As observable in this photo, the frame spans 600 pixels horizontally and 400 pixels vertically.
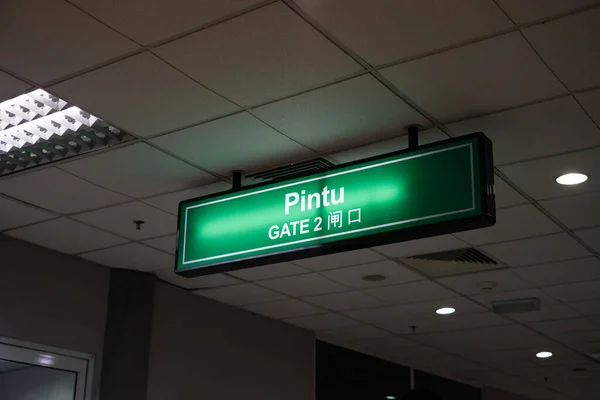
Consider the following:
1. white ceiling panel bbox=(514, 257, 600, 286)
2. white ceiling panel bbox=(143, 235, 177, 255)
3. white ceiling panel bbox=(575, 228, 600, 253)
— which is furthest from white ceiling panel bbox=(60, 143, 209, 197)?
white ceiling panel bbox=(514, 257, 600, 286)

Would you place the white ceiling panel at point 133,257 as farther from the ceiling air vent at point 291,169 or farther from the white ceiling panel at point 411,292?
the white ceiling panel at point 411,292

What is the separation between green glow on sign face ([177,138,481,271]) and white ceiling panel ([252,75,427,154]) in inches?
13.2

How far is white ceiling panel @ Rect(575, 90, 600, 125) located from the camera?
3627 millimetres

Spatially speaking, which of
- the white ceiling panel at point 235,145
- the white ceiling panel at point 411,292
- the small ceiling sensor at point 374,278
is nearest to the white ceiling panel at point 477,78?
the white ceiling panel at point 235,145

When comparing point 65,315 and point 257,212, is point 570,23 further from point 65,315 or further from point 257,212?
point 65,315

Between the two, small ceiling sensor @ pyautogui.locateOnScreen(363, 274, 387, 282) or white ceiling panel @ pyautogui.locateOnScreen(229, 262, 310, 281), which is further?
small ceiling sensor @ pyautogui.locateOnScreen(363, 274, 387, 282)

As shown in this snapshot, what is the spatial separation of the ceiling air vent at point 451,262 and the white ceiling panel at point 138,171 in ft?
6.54

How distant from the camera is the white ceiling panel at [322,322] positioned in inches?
297

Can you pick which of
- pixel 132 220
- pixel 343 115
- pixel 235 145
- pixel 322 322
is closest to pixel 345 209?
pixel 343 115

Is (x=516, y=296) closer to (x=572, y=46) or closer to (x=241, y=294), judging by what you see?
(x=241, y=294)

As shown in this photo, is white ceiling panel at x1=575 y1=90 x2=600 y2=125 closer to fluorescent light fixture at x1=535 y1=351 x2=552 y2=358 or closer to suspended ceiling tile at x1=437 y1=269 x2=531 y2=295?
suspended ceiling tile at x1=437 y1=269 x2=531 y2=295

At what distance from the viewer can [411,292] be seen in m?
6.68

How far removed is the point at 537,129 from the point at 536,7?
3.32ft

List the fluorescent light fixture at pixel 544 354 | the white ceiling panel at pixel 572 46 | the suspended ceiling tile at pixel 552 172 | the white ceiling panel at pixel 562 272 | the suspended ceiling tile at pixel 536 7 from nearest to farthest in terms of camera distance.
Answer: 1. the suspended ceiling tile at pixel 536 7
2. the white ceiling panel at pixel 572 46
3. the suspended ceiling tile at pixel 552 172
4. the white ceiling panel at pixel 562 272
5. the fluorescent light fixture at pixel 544 354
